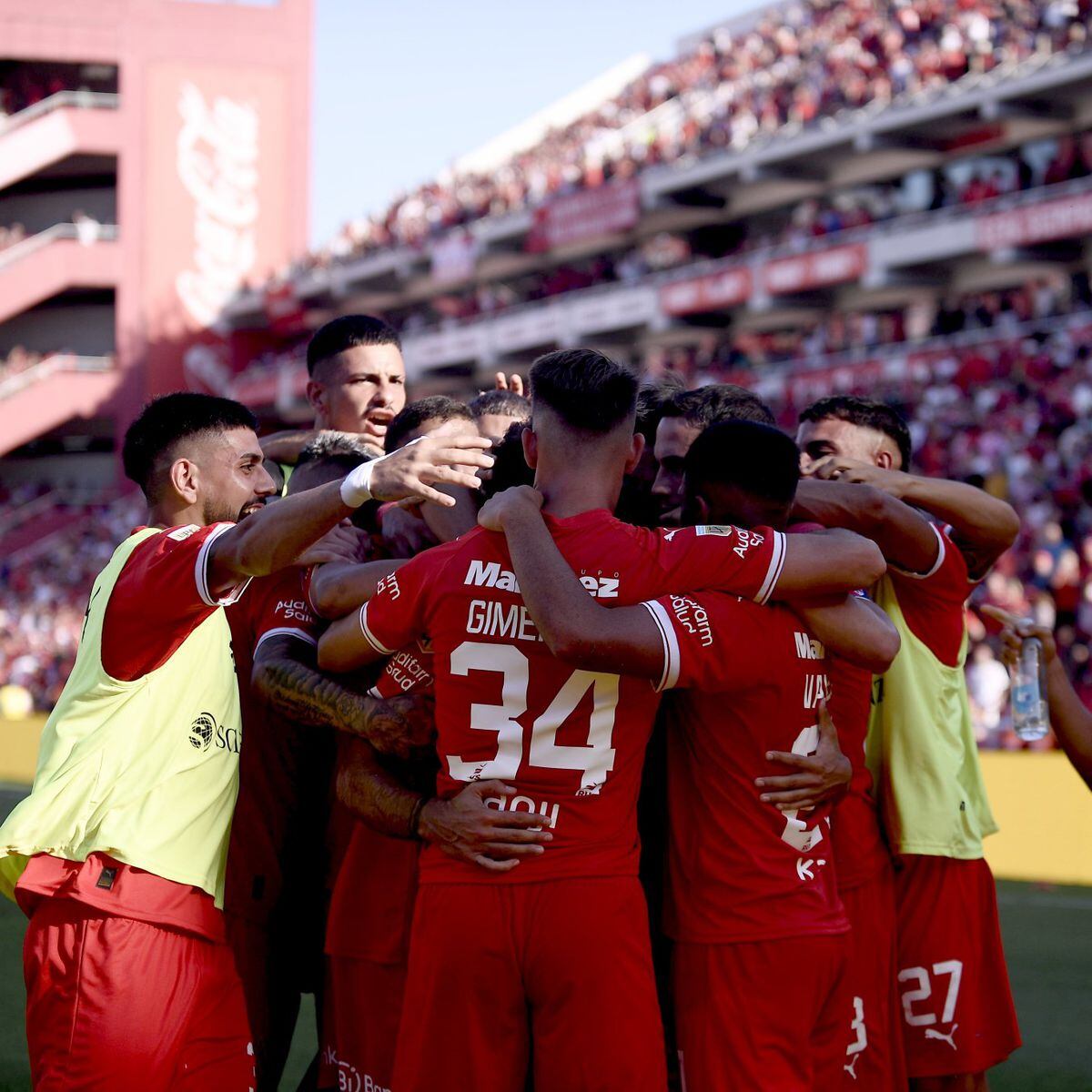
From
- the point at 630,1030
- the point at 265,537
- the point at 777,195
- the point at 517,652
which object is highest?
the point at 777,195

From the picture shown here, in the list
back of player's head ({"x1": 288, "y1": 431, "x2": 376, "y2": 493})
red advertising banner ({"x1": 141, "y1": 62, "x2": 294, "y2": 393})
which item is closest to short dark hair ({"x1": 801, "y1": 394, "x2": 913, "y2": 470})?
back of player's head ({"x1": 288, "y1": 431, "x2": 376, "y2": 493})

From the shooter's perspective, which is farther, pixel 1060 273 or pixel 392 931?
pixel 1060 273

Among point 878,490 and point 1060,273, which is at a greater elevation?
point 1060,273

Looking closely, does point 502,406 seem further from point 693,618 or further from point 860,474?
point 693,618

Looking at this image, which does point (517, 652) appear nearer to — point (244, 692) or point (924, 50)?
point (244, 692)

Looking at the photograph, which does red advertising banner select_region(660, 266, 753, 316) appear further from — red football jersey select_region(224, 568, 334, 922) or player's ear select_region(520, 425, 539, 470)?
player's ear select_region(520, 425, 539, 470)

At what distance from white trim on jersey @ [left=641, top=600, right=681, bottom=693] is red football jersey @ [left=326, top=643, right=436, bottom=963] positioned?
70 centimetres

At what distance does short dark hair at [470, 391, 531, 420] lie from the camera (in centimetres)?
431

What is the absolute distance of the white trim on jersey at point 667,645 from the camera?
3.12m

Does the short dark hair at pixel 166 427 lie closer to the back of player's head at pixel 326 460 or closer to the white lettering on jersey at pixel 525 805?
the back of player's head at pixel 326 460

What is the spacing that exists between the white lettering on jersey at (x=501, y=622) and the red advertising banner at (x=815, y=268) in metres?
22.6

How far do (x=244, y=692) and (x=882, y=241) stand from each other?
2181 centimetres

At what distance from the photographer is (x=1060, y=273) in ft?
76.7

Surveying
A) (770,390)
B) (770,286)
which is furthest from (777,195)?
→ (770,390)
